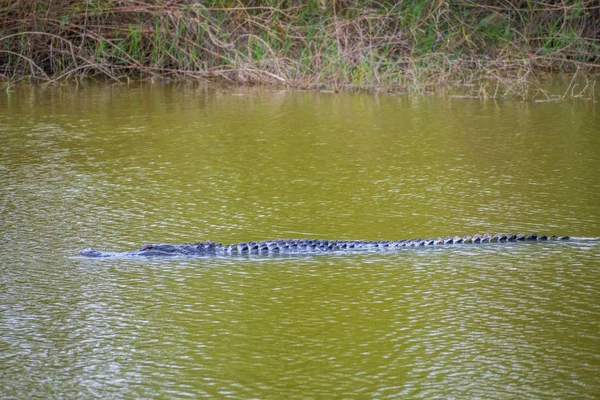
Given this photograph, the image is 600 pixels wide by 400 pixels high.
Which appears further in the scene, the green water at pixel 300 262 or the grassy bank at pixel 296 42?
the grassy bank at pixel 296 42

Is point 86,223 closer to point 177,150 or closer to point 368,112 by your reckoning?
point 177,150

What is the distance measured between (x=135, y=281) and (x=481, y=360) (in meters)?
1.67

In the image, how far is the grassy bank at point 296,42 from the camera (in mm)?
10047

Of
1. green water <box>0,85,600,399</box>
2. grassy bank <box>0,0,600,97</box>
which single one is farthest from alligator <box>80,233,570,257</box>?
grassy bank <box>0,0,600,97</box>

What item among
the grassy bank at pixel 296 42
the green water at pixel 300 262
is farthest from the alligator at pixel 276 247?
the grassy bank at pixel 296 42

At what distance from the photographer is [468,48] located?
1084 cm

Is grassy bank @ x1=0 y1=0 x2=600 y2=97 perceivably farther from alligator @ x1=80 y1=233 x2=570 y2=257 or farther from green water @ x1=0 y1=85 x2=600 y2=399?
alligator @ x1=80 y1=233 x2=570 y2=257

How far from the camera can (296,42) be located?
10.6 meters

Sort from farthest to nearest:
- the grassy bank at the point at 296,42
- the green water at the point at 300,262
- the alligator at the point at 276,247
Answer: the grassy bank at the point at 296,42 < the alligator at the point at 276,247 < the green water at the point at 300,262

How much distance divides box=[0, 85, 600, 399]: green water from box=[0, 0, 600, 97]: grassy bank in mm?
1842

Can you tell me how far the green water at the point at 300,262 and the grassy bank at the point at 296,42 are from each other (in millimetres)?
1842

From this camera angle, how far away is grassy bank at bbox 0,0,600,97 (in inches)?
396

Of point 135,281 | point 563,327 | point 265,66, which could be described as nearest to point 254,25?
point 265,66

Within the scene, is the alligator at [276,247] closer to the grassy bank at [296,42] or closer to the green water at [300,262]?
the green water at [300,262]
